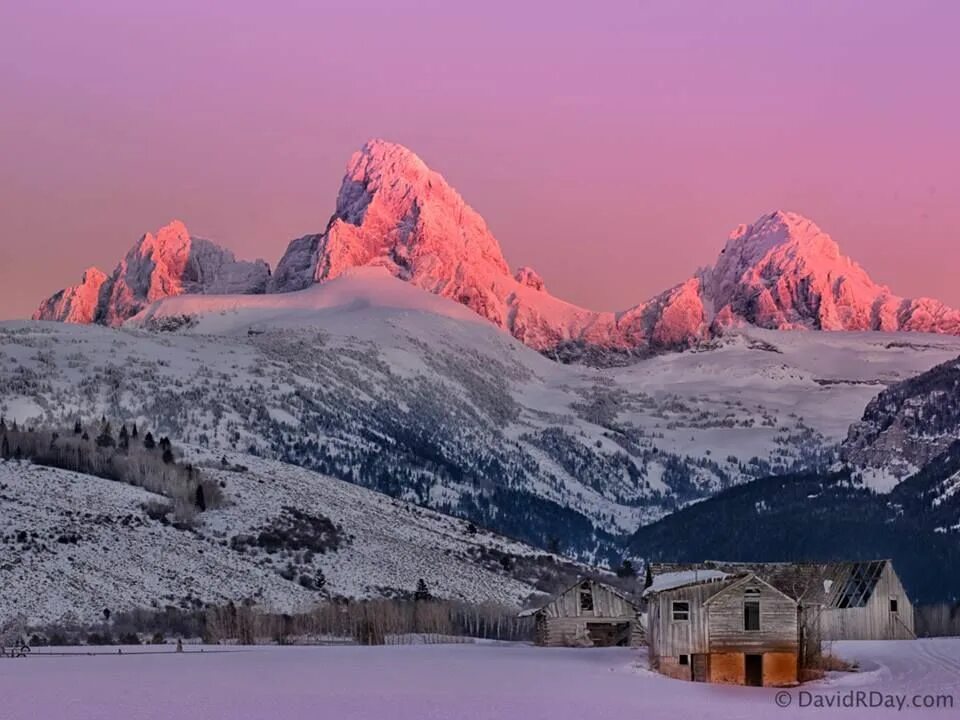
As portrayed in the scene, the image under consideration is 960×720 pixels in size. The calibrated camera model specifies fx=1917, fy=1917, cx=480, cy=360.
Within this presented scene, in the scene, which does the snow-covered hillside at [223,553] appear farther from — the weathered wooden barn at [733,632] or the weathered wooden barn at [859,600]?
the weathered wooden barn at [733,632]

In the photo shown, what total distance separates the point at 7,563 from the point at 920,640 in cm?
6557

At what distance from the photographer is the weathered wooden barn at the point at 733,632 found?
86.9 metres

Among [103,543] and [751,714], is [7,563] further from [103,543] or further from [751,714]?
[751,714]

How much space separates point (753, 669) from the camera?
8800 centimetres

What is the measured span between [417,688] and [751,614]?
17.2m

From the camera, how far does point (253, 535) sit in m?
172

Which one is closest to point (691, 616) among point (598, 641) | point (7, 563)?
point (598, 641)

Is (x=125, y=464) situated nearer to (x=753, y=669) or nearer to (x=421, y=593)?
(x=421, y=593)

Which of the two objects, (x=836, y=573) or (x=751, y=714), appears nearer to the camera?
(x=751, y=714)

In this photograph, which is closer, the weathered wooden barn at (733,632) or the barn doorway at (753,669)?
the weathered wooden barn at (733,632)

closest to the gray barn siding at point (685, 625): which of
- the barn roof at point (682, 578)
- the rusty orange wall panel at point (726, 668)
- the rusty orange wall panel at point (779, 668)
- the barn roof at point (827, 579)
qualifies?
the barn roof at point (682, 578)

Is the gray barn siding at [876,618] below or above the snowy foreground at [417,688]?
above

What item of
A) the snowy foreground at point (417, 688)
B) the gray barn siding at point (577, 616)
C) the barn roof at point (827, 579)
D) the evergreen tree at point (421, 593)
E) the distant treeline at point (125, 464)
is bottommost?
the snowy foreground at point (417, 688)

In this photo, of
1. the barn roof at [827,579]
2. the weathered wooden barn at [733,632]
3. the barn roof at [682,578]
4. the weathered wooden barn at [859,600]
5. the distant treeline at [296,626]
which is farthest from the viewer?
the distant treeline at [296,626]
